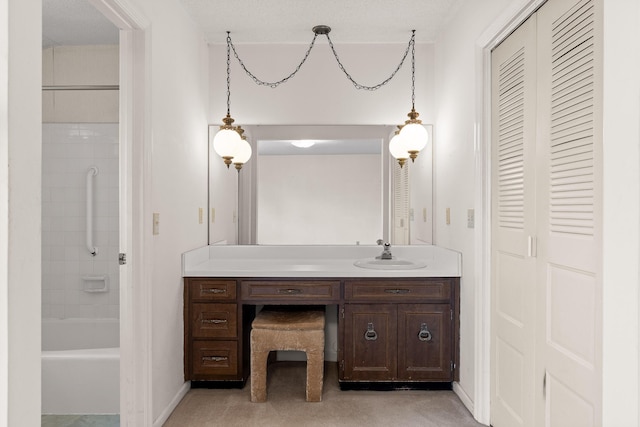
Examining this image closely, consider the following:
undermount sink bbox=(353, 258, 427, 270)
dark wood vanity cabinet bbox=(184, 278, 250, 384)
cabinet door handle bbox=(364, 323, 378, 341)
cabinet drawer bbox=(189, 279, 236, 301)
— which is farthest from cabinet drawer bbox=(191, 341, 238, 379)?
undermount sink bbox=(353, 258, 427, 270)

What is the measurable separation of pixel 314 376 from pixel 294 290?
0.51 m

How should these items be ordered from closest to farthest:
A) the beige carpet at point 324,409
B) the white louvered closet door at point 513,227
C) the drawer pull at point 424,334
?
the white louvered closet door at point 513,227 → the beige carpet at point 324,409 → the drawer pull at point 424,334

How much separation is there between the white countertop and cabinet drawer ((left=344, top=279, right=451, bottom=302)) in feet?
0.16

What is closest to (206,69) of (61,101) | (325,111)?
(325,111)

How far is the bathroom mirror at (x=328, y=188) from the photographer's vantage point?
121 inches

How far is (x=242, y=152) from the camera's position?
120 inches

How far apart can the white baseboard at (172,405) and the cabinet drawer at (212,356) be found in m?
0.10

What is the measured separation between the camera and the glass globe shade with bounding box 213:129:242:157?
2.97 meters

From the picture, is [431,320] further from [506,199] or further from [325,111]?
[325,111]

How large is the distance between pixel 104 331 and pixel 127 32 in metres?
2.21

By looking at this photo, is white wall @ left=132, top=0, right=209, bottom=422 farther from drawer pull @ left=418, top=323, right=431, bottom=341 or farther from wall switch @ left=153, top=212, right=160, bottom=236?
drawer pull @ left=418, top=323, right=431, bottom=341

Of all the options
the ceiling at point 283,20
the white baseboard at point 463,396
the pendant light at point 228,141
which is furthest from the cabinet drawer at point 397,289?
the ceiling at point 283,20

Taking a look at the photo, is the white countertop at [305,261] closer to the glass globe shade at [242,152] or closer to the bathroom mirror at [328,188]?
the bathroom mirror at [328,188]

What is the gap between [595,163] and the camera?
1.33 metres
